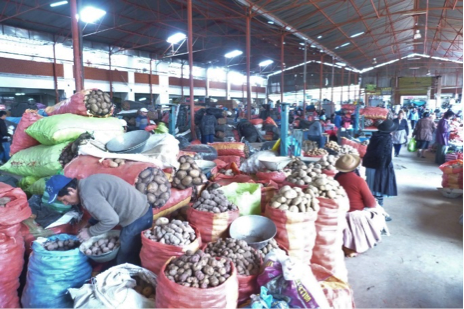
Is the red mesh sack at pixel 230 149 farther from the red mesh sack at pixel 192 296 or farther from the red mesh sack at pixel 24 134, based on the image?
the red mesh sack at pixel 192 296

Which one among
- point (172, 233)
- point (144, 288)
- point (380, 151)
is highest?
point (380, 151)

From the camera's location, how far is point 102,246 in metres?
2.65

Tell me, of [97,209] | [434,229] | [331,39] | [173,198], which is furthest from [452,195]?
[331,39]

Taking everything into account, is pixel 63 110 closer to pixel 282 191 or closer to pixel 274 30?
pixel 282 191

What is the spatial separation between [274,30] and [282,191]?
14.8 meters

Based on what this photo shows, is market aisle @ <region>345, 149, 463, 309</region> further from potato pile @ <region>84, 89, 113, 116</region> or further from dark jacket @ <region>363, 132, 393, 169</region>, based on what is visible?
potato pile @ <region>84, 89, 113, 116</region>

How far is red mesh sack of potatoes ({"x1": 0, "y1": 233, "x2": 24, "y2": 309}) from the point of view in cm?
250

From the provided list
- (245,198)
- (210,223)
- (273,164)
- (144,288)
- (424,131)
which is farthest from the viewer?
(424,131)

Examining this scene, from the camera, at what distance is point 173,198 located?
11.0 feet

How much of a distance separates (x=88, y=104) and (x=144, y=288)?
2573 millimetres

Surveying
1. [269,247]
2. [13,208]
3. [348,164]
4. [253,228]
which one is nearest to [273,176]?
[348,164]

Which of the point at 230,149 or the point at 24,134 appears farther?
the point at 230,149

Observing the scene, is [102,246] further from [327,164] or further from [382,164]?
[382,164]

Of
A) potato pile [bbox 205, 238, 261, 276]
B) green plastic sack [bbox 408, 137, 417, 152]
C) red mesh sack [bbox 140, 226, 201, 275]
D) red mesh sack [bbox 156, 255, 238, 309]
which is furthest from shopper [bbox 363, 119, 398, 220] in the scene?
green plastic sack [bbox 408, 137, 417, 152]
